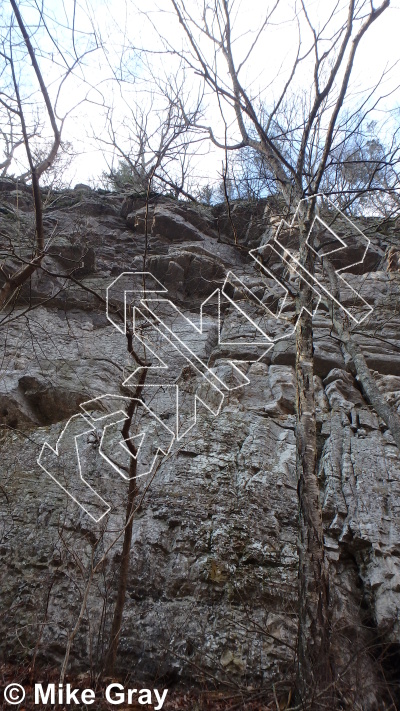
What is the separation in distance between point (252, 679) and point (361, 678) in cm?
102

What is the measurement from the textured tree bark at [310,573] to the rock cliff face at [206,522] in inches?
6.9

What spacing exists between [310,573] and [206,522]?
1.55 metres

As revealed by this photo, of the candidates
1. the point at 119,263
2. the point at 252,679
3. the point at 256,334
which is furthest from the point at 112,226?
the point at 252,679

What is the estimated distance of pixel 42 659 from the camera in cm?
360

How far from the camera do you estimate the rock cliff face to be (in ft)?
12.0

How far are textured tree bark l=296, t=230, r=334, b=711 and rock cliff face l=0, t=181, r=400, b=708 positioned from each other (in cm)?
17

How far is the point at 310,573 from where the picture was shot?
313cm

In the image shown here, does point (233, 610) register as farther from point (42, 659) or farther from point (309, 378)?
point (309, 378)
